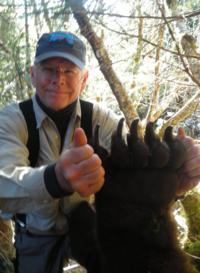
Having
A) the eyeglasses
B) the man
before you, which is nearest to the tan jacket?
the man

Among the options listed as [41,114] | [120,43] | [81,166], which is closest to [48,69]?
[41,114]

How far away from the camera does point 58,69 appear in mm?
2355

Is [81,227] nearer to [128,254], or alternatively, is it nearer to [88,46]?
[128,254]

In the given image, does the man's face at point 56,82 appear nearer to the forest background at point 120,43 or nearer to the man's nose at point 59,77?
the man's nose at point 59,77

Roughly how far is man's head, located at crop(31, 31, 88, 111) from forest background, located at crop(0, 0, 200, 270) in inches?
3.9

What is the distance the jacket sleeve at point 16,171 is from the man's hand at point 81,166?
0.20 metres

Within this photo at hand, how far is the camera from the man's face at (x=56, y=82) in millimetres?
2332

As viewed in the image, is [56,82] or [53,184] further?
[56,82]

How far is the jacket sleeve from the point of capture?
1606 mm

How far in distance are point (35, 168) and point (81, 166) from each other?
46 centimetres

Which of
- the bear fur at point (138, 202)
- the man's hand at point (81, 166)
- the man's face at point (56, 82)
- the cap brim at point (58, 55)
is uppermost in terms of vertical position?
the cap brim at point (58, 55)

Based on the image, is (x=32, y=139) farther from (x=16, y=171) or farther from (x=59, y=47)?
(x=59, y=47)

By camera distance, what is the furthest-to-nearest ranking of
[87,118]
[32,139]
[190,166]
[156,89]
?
[156,89], [87,118], [32,139], [190,166]

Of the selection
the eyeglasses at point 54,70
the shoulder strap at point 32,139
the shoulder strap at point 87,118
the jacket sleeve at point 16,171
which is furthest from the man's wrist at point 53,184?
the eyeglasses at point 54,70
